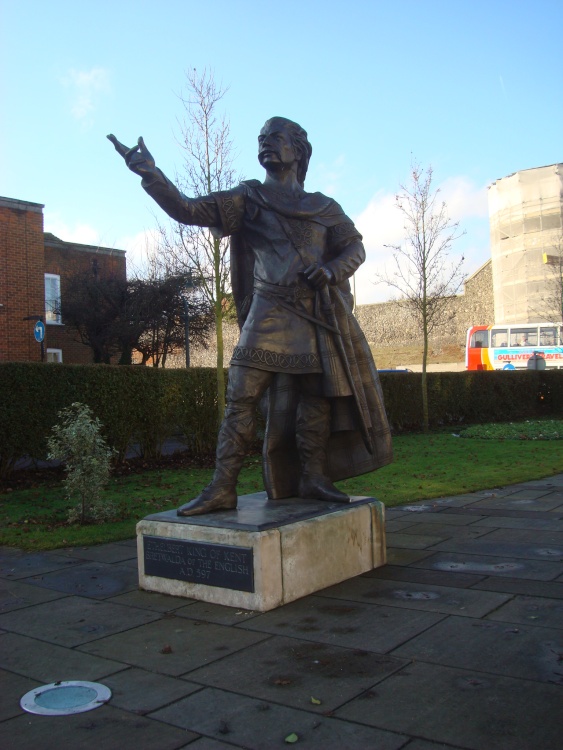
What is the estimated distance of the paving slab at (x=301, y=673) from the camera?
2793 millimetres

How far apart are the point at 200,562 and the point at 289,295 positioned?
1.76 m

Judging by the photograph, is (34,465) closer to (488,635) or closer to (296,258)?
(296,258)

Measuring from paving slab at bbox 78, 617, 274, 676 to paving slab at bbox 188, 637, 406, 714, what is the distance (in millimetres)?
109

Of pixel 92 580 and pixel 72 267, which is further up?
pixel 72 267

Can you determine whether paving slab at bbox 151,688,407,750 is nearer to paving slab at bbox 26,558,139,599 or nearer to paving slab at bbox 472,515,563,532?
paving slab at bbox 26,558,139,599

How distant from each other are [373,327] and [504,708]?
53.8 m

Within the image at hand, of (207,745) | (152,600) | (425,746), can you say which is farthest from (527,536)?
(207,745)

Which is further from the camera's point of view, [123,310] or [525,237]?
[525,237]

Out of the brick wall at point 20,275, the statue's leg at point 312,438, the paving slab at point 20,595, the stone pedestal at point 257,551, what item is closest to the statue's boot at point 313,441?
the statue's leg at point 312,438

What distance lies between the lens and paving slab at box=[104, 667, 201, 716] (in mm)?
2777

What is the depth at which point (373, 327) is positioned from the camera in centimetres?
5581

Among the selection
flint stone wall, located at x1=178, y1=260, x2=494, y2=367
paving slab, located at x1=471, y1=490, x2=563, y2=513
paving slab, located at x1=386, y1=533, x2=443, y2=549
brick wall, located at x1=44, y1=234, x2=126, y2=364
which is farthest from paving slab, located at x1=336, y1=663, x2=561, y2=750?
flint stone wall, located at x1=178, y1=260, x2=494, y2=367

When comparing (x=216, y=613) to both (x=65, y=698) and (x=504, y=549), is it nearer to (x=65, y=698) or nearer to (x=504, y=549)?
(x=65, y=698)

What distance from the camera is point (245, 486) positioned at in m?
9.77
